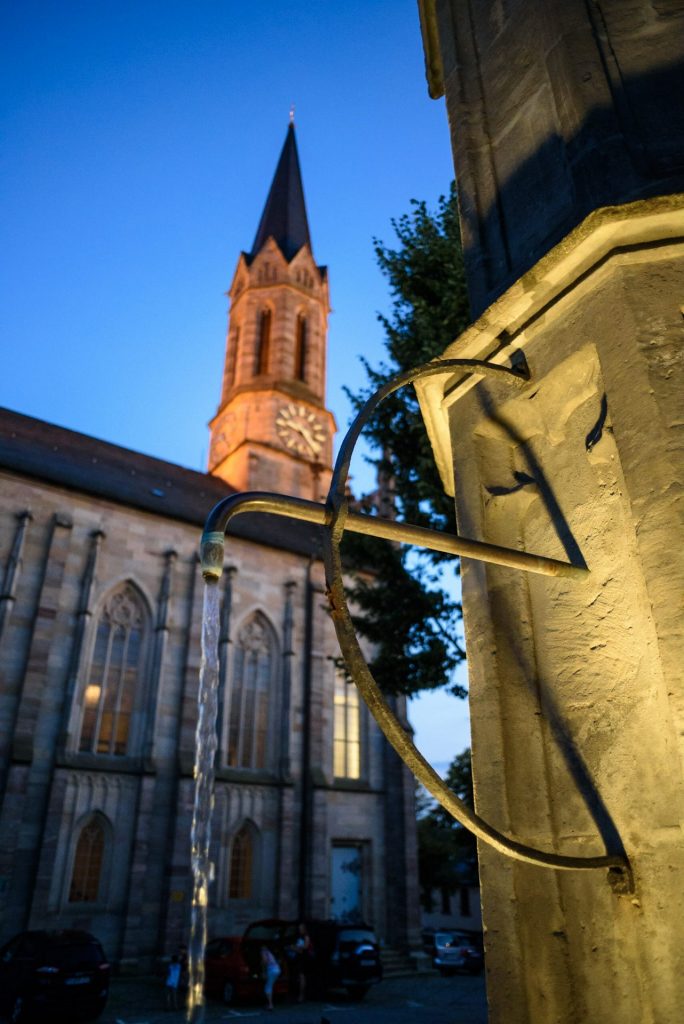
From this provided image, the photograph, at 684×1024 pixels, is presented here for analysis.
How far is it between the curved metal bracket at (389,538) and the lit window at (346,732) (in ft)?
68.4

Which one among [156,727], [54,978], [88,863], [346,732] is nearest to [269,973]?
[54,978]

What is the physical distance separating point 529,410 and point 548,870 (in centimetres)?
194

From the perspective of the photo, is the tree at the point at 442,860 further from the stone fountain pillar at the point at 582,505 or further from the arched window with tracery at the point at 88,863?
the stone fountain pillar at the point at 582,505

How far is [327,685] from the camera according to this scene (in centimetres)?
2333

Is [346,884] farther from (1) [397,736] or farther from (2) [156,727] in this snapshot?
(1) [397,736]

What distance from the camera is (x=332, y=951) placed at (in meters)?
14.7

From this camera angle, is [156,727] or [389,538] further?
[156,727]

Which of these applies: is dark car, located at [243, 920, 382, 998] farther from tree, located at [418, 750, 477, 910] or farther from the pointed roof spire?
the pointed roof spire

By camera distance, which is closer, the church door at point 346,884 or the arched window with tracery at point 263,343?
the church door at point 346,884

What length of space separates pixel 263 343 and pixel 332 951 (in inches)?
1087

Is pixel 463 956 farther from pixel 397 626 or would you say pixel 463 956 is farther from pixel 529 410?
pixel 529 410

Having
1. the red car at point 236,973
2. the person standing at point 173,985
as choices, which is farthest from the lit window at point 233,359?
the person standing at point 173,985

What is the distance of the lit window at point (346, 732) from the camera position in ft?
75.4

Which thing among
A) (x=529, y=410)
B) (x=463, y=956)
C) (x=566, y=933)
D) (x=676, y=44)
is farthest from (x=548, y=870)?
(x=463, y=956)
